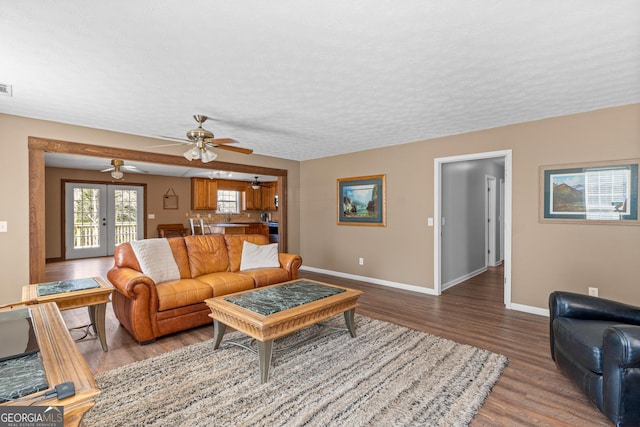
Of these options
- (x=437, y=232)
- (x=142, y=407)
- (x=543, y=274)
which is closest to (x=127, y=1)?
(x=142, y=407)

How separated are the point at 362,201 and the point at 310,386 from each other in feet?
12.1

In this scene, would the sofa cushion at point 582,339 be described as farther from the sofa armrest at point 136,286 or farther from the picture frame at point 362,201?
the sofa armrest at point 136,286

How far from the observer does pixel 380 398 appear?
207 cm

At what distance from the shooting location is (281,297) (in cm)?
279

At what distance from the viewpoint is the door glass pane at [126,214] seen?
848 centimetres

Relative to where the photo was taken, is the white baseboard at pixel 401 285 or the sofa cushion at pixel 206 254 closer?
the white baseboard at pixel 401 285

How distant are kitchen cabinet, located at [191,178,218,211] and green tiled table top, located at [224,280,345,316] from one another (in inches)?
270

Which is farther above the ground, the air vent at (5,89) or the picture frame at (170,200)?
the air vent at (5,89)

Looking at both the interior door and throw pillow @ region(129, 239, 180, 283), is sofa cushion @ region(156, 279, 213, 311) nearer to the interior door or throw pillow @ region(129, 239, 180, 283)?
throw pillow @ region(129, 239, 180, 283)

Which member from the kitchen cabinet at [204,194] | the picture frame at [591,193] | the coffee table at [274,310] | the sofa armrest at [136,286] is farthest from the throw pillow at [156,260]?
the kitchen cabinet at [204,194]

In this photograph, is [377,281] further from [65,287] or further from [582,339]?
[65,287]

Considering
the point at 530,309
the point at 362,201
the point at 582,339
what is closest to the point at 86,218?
the point at 362,201

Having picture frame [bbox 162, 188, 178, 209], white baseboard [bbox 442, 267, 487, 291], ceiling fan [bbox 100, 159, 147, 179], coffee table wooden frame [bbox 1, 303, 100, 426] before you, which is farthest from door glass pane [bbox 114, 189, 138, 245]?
white baseboard [bbox 442, 267, 487, 291]
